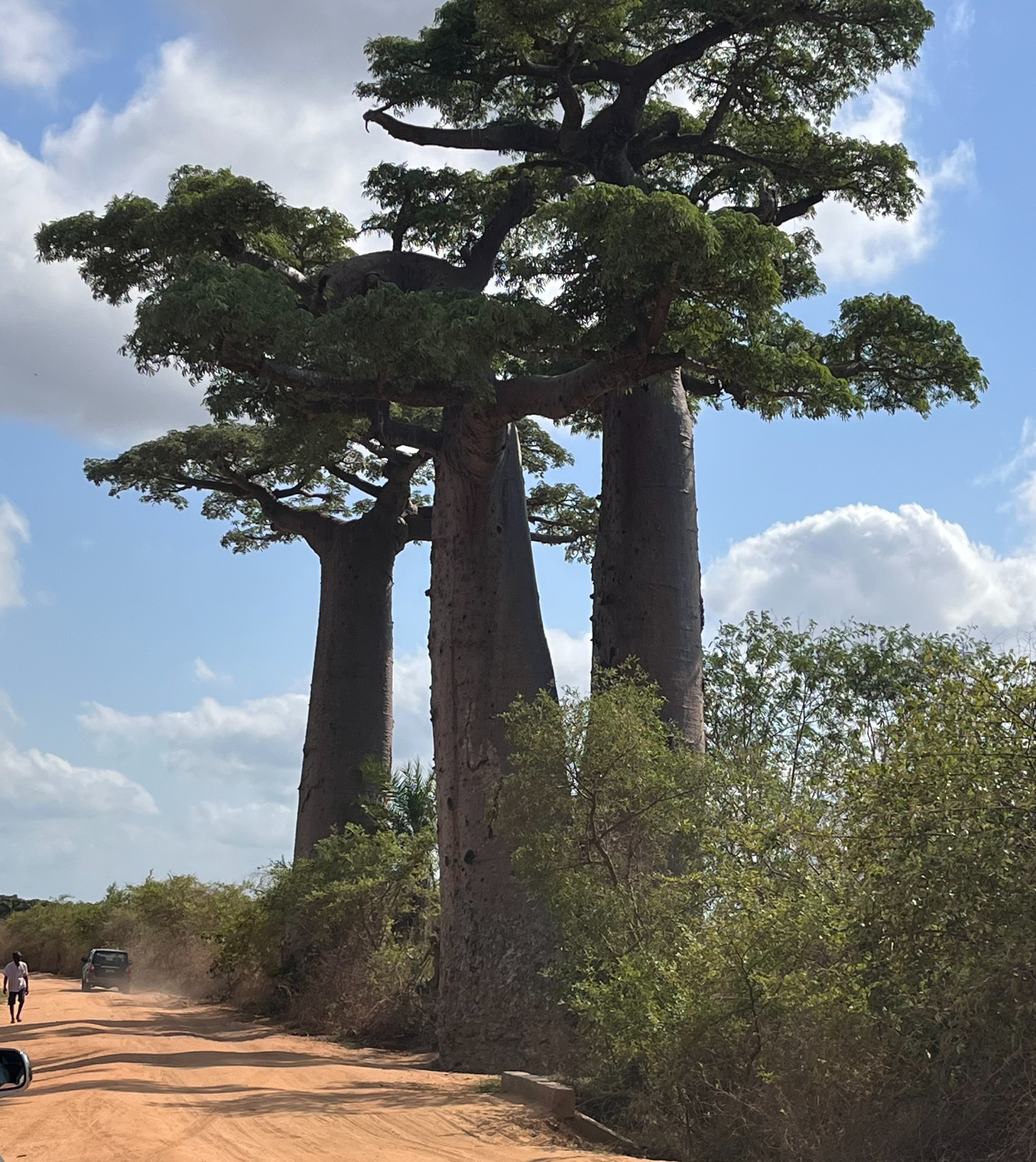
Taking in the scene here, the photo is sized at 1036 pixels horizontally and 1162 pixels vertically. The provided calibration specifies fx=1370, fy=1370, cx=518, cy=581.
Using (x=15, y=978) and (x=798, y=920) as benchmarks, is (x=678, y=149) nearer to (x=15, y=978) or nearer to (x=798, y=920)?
(x=798, y=920)

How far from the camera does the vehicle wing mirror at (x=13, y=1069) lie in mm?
2904

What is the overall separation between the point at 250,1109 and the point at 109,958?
18.5 metres

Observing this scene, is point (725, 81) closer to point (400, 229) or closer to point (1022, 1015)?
point (400, 229)

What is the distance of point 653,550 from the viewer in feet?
45.9

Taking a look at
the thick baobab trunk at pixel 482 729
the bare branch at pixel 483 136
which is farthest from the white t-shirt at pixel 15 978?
the bare branch at pixel 483 136

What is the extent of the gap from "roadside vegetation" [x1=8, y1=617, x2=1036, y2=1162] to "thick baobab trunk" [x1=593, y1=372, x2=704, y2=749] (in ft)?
2.13

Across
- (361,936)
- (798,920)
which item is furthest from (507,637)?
(798,920)

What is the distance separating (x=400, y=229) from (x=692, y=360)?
5.45 meters

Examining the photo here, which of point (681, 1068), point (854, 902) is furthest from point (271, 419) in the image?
point (854, 902)

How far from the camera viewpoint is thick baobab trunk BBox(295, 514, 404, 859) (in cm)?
1923

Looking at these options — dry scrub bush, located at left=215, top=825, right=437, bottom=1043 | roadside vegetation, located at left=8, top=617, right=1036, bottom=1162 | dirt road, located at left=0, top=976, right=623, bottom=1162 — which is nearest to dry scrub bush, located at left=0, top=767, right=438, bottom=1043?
dry scrub bush, located at left=215, top=825, right=437, bottom=1043

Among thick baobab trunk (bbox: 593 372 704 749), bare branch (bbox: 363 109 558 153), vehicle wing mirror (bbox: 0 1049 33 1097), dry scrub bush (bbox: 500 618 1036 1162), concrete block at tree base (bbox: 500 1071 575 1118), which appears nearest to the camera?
vehicle wing mirror (bbox: 0 1049 33 1097)

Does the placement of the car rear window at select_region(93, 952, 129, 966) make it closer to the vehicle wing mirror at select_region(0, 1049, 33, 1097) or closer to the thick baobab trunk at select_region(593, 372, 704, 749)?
the thick baobab trunk at select_region(593, 372, 704, 749)

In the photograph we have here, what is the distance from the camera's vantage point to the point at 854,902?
19.8 feet
